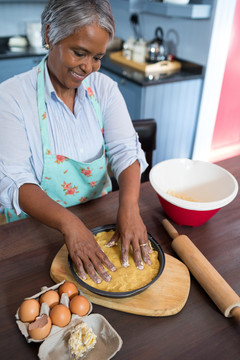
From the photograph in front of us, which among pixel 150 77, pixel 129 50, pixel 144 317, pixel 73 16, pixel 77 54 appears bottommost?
pixel 144 317

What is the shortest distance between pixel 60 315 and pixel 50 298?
0.19 feet

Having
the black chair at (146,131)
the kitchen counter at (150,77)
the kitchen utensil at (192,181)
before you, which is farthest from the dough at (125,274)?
the kitchen counter at (150,77)

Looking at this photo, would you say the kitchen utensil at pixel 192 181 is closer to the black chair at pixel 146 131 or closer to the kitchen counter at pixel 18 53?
the black chair at pixel 146 131

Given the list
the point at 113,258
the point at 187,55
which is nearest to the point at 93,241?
the point at 113,258

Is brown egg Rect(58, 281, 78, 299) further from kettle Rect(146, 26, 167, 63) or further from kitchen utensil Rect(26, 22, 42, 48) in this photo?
kitchen utensil Rect(26, 22, 42, 48)

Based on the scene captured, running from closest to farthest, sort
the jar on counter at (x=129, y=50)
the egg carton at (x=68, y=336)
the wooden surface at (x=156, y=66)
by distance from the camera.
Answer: the egg carton at (x=68, y=336), the wooden surface at (x=156, y=66), the jar on counter at (x=129, y=50)

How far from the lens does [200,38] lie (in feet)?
8.71

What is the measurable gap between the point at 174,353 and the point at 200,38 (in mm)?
2538

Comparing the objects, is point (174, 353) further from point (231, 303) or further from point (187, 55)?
point (187, 55)

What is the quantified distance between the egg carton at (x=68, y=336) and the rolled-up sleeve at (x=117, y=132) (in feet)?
2.18

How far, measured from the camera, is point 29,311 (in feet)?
2.42

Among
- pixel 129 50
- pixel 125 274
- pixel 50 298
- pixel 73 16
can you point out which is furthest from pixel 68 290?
pixel 129 50

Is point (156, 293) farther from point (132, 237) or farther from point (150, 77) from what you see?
point (150, 77)

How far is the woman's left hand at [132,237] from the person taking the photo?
0.94 m
